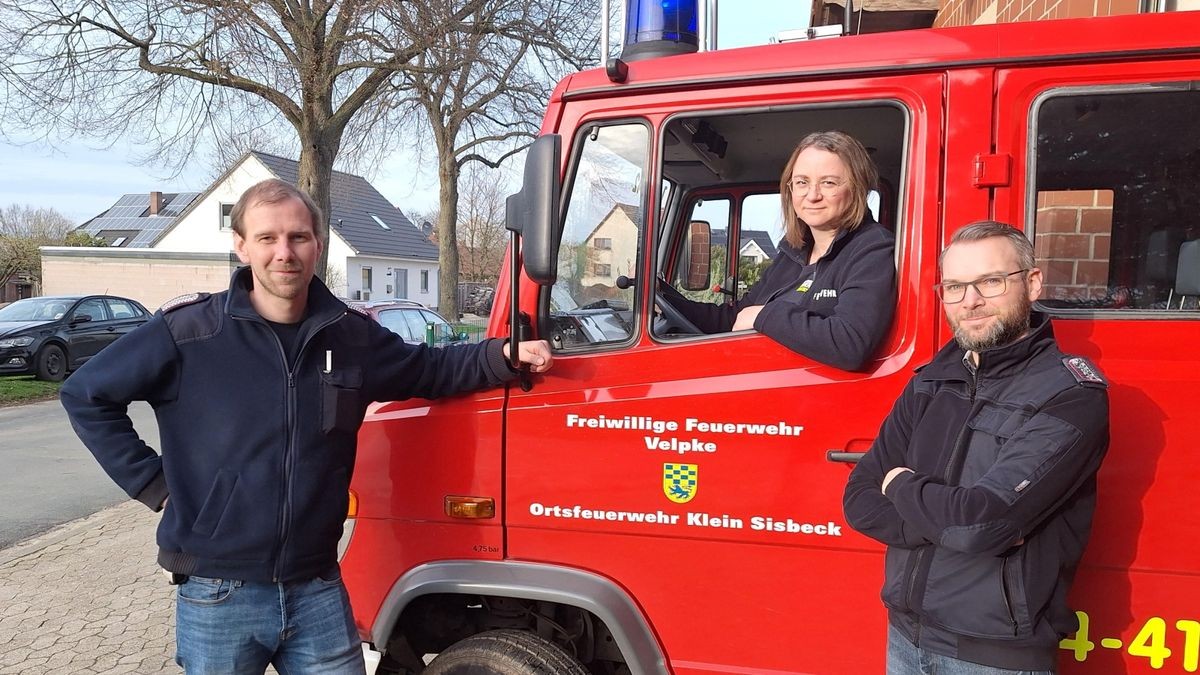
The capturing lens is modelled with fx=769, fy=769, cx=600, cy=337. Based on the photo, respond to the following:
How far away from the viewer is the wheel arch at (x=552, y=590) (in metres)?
2.07

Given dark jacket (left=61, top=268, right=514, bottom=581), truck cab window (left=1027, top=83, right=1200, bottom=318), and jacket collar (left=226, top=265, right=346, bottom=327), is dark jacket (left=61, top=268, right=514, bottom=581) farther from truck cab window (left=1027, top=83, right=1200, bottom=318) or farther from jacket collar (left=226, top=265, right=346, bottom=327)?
truck cab window (left=1027, top=83, right=1200, bottom=318)

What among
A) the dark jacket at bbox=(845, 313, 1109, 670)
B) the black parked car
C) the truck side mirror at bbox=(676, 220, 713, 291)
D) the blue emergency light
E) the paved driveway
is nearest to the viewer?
the dark jacket at bbox=(845, 313, 1109, 670)

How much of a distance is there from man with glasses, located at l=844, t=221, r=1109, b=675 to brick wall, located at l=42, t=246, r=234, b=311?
2668 centimetres

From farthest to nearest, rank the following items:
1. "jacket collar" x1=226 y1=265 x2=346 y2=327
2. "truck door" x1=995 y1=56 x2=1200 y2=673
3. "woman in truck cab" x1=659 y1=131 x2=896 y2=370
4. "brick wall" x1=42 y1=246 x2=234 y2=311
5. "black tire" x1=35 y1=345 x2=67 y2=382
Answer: "brick wall" x1=42 y1=246 x2=234 y2=311 → "black tire" x1=35 y1=345 x2=67 y2=382 → "jacket collar" x1=226 y1=265 x2=346 y2=327 → "woman in truck cab" x1=659 y1=131 x2=896 y2=370 → "truck door" x1=995 y1=56 x2=1200 y2=673

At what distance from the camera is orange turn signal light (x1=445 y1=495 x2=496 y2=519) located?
2182 mm

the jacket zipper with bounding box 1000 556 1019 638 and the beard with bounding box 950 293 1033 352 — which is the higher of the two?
the beard with bounding box 950 293 1033 352

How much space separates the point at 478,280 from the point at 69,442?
28.4m

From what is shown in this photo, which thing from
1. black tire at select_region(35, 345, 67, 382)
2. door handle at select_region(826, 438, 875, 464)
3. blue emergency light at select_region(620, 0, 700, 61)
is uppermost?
blue emergency light at select_region(620, 0, 700, 61)

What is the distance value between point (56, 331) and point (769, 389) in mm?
14670

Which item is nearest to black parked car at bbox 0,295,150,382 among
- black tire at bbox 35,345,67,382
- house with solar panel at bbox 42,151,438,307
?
black tire at bbox 35,345,67,382

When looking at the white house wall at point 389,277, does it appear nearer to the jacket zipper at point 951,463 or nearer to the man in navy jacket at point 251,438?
the man in navy jacket at point 251,438

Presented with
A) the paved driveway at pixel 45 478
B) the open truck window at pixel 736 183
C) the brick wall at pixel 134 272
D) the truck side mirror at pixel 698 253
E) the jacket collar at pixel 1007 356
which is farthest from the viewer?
the brick wall at pixel 134 272

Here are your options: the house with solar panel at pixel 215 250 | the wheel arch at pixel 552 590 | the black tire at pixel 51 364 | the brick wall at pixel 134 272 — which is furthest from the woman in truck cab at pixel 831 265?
the brick wall at pixel 134 272

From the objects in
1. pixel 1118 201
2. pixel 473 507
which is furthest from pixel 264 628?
pixel 1118 201
